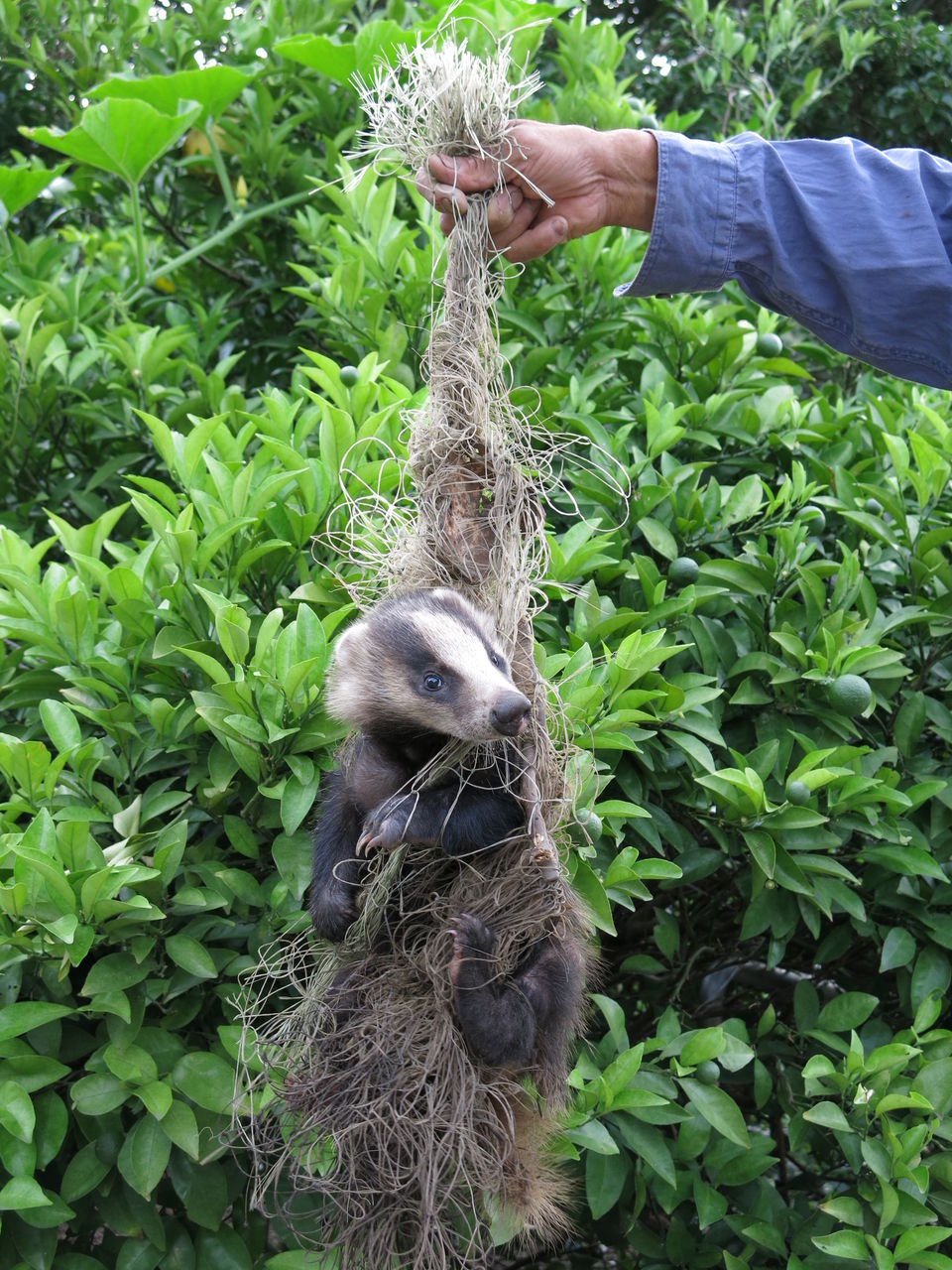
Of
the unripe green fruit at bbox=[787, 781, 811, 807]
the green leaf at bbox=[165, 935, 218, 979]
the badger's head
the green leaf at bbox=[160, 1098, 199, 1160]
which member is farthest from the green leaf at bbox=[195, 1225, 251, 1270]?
the unripe green fruit at bbox=[787, 781, 811, 807]

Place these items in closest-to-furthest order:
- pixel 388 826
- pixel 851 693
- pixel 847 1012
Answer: pixel 388 826, pixel 851 693, pixel 847 1012

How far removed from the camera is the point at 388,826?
176 cm

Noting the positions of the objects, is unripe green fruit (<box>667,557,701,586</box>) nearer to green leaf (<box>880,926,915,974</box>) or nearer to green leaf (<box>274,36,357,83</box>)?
green leaf (<box>880,926,915,974</box>)

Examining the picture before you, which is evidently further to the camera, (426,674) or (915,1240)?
(915,1240)

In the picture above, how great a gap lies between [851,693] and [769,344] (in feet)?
4.15

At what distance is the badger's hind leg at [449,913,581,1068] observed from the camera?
169 cm

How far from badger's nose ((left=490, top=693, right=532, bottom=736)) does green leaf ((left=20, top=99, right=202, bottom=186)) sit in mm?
2406

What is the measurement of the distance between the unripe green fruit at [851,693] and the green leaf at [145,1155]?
1.62 meters

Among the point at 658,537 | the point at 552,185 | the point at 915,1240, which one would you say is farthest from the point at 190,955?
the point at 552,185

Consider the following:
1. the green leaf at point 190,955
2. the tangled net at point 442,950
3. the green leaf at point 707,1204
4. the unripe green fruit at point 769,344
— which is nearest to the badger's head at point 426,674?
Answer: the tangled net at point 442,950

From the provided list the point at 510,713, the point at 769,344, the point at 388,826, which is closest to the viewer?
the point at 510,713

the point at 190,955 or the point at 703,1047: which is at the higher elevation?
the point at 190,955

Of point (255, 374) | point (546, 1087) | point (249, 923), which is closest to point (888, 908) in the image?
point (546, 1087)

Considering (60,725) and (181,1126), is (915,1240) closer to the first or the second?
(181,1126)
